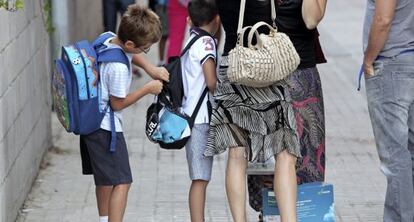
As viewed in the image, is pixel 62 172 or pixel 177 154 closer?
pixel 62 172

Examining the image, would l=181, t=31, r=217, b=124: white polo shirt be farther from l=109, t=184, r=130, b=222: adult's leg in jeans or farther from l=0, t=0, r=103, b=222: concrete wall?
l=0, t=0, r=103, b=222: concrete wall

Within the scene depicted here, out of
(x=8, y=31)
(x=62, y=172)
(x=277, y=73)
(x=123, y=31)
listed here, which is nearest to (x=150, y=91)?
→ (x=123, y=31)

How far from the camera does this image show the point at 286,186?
5.89 m

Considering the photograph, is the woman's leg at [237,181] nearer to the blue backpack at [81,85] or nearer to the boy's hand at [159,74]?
the boy's hand at [159,74]

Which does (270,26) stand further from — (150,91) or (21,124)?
(21,124)

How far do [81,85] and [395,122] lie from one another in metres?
1.76

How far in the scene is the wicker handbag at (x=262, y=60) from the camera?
18.4ft

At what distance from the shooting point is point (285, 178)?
589 centimetres

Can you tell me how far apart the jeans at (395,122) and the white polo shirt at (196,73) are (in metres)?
0.93

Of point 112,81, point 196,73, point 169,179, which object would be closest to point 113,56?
point 112,81

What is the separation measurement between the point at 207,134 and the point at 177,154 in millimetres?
2876

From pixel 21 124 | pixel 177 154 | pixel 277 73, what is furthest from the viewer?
pixel 177 154

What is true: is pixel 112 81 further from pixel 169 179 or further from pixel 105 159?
pixel 169 179

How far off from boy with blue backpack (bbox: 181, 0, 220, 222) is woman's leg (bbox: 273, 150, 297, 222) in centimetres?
46
